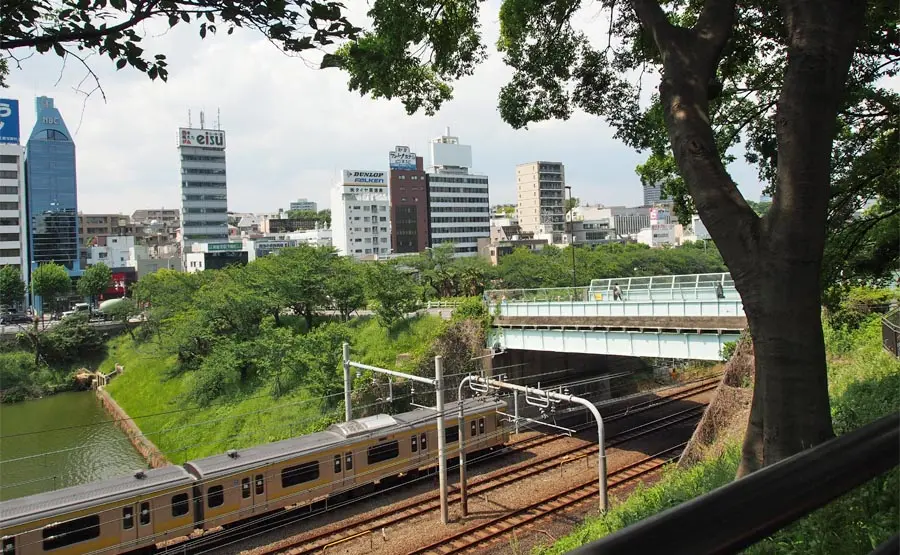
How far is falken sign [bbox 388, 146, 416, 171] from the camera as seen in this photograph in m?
82.9

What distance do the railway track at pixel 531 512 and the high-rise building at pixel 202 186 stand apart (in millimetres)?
75019

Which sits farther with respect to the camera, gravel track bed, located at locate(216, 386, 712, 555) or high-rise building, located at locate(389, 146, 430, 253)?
high-rise building, located at locate(389, 146, 430, 253)

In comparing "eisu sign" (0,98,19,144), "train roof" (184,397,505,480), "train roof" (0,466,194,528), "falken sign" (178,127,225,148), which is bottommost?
"train roof" (0,466,194,528)

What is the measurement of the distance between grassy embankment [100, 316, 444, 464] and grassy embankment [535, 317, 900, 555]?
14.3 meters

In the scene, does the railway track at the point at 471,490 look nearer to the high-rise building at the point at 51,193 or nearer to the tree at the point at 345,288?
the tree at the point at 345,288

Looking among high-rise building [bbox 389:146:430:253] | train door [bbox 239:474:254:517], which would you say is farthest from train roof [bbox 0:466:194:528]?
high-rise building [bbox 389:146:430:253]

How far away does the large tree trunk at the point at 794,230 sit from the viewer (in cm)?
375

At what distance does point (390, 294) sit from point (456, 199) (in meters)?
58.9

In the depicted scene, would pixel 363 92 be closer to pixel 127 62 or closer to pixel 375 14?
pixel 375 14

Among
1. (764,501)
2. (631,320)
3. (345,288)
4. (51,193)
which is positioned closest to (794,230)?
(764,501)

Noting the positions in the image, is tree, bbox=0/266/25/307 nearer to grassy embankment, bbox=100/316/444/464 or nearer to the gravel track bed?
grassy embankment, bbox=100/316/444/464

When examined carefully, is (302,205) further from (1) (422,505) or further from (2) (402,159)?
(1) (422,505)

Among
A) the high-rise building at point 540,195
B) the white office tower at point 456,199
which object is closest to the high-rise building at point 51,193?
the white office tower at point 456,199

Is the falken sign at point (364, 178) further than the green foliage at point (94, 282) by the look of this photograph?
Yes
